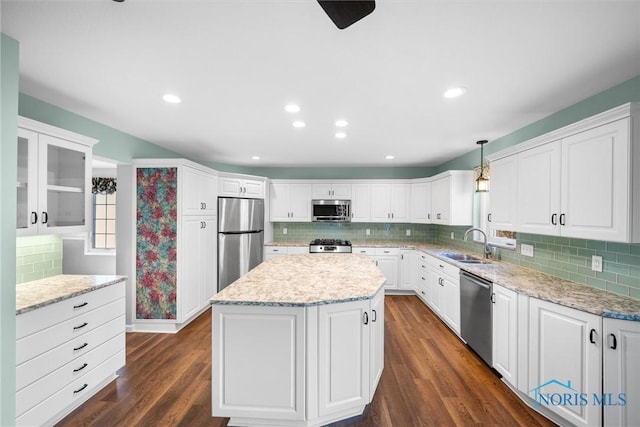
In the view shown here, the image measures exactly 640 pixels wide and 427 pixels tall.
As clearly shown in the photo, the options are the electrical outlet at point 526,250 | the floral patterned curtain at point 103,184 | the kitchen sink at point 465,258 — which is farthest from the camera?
the floral patterned curtain at point 103,184

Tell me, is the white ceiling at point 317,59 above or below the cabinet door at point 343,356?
above

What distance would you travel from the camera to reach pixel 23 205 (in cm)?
189

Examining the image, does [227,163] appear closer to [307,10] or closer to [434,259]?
[434,259]

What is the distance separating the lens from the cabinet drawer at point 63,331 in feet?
5.60

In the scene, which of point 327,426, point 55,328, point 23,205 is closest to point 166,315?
point 55,328

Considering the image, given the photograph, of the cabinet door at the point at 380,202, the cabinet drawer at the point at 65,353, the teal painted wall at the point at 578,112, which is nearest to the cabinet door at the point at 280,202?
the cabinet door at the point at 380,202

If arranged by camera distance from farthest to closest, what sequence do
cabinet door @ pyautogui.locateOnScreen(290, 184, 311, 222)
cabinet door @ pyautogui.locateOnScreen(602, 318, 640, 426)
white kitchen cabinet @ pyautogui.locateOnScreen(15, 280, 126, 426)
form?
cabinet door @ pyautogui.locateOnScreen(290, 184, 311, 222), white kitchen cabinet @ pyautogui.locateOnScreen(15, 280, 126, 426), cabinet door @ pyautogui.locateOnScreen(602, 318, 640, 426)

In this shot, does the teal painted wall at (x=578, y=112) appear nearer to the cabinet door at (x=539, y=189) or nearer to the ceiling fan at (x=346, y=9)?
the cabinet door at (x=539, y=189)

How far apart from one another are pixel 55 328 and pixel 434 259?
13.3 ft

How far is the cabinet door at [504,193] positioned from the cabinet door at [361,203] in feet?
8.41

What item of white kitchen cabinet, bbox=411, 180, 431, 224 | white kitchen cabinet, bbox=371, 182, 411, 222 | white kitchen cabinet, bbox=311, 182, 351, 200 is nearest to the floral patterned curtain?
white kitchen cabinet, bbox=311, 182, 351, 200

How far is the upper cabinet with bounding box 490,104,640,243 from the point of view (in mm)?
1699

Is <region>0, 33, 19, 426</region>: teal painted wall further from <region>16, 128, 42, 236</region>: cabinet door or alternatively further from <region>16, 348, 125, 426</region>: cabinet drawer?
<region>16, 128, 42, 236</region>: cabinet door

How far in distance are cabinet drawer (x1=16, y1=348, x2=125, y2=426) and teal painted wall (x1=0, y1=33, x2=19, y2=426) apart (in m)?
0.18
